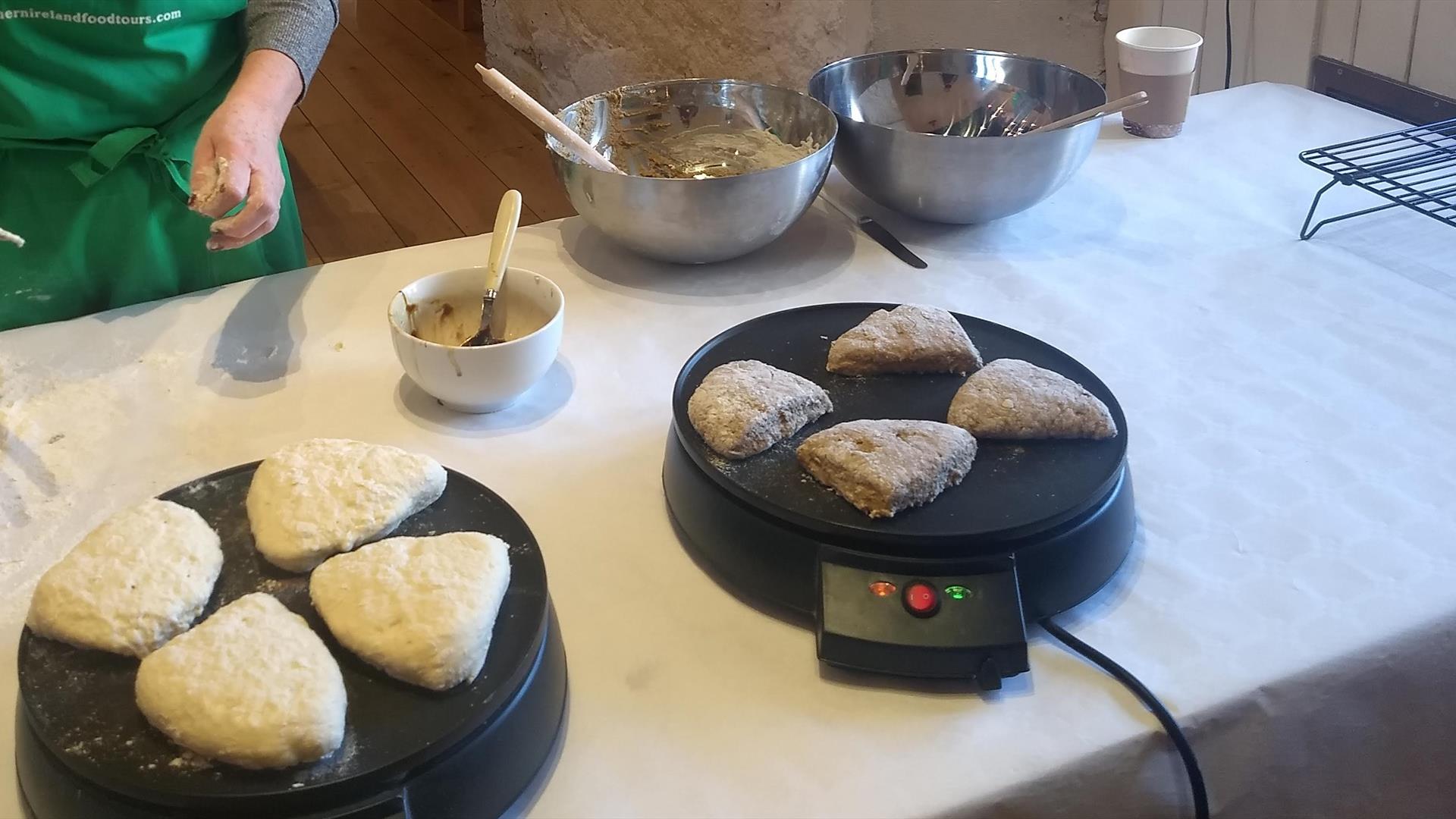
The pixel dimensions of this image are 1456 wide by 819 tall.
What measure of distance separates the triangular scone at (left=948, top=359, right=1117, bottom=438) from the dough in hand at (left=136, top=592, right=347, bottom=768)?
0.48 meters

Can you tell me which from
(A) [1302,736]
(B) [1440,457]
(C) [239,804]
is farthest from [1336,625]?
(C) [239,804]

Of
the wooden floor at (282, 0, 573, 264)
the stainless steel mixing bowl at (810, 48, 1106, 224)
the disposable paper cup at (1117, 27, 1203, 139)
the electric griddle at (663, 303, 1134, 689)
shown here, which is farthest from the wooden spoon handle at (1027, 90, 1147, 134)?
the wooden floor at (282, 0, 573, 264)

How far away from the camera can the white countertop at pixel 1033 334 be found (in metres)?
0.66

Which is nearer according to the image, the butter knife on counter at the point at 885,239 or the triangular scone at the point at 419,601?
the triangular scone at the point at 419,601

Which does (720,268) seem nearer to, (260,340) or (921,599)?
(260,340)

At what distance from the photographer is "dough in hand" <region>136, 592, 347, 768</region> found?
1.78 feet

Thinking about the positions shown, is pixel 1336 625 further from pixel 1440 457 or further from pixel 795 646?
pixel 795 646

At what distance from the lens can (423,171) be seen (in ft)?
10.6

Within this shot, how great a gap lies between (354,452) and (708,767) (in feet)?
1.11

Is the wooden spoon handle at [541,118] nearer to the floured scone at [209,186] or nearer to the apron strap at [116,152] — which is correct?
the floured scone at [209,186]

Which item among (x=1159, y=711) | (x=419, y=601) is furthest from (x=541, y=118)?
(x=1159, y=711)

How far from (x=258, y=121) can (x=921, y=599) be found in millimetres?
798

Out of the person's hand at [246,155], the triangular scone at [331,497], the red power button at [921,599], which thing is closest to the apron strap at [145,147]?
the person's hand at [246,155]

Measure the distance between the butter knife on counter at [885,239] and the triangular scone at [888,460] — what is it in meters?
0.49
